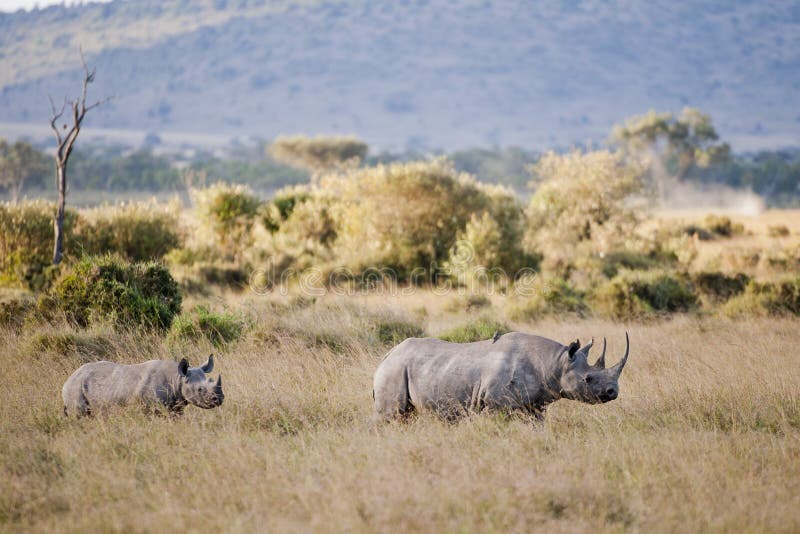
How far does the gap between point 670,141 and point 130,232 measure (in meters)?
70.6

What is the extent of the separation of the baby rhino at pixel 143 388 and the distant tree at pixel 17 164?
6654 cm

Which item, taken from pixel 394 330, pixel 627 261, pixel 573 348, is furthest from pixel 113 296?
pixel 627 261

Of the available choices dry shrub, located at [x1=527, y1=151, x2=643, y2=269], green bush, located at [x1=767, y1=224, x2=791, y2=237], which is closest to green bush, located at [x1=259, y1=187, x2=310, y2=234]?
dry shrub, located at [x1=527, y1=151, x2=643, y2=269]

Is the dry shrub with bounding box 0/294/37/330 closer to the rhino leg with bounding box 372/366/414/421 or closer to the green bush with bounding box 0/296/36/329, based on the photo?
the green bush with bounding box 0/296/36/329

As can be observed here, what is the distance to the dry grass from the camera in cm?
566

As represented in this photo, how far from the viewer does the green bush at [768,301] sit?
1612 cm

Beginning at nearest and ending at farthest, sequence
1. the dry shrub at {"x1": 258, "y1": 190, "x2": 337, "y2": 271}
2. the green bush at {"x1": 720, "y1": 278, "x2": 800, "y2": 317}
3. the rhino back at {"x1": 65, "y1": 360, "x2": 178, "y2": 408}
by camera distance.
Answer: the rhino back at {"x1": 65, "y1": 360, "x2": 178, "y2": 408}, the green bush at {"x1": 720, "y1": 278, "x2": 800, "y2": 317}, the dry shrub at {"x1": 258, "y1": 190, "x2": 337, "y2": 271}

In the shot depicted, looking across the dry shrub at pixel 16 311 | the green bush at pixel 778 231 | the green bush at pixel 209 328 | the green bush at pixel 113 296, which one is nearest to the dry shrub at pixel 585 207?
the green bush at pixel 778 231

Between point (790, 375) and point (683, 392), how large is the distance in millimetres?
1534

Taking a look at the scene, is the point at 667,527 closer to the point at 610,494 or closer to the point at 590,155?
the point at 610,494

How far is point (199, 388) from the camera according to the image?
778 centimetres

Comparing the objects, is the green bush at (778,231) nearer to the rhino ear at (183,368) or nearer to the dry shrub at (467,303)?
the dry shrub at (467,303)

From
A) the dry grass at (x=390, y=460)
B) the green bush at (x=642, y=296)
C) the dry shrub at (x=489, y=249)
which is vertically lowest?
the dry shrub at (x=489, y=249)

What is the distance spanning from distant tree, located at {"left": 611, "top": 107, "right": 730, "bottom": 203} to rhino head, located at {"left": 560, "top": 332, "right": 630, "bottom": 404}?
249 ft
